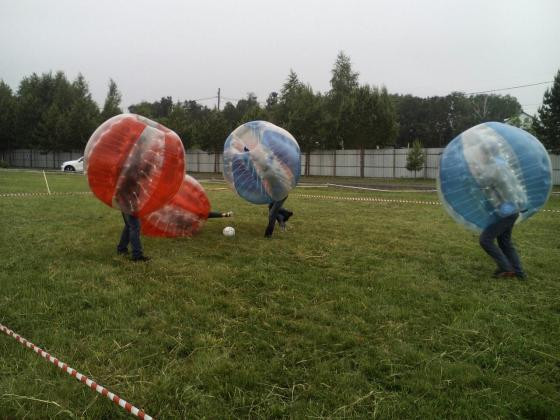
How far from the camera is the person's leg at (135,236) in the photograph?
22.1ft

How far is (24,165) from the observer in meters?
59.9

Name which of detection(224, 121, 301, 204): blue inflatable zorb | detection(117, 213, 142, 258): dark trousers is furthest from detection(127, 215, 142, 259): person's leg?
detection(224, 121, 301, 204): blue inflatable zorb

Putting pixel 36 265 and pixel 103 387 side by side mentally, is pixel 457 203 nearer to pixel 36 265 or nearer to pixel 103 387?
pixel 103 387

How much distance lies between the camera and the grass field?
320 cm

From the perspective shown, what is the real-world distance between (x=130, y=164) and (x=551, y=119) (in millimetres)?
29622

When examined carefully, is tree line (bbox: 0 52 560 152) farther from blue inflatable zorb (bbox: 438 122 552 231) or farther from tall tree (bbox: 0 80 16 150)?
blue inflatable zorb (bbox: 438 122 552 231)

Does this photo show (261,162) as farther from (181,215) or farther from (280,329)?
(280,329)

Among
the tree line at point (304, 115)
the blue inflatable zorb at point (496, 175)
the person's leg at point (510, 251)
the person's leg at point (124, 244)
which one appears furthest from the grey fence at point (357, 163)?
the person's leg at point (124, 244)

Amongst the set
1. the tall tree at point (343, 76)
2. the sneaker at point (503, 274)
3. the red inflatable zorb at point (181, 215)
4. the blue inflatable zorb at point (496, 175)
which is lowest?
the sneaker at point (503, 274)

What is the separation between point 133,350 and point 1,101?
210ft

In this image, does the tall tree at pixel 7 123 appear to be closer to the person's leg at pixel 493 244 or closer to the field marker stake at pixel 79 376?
the field marker stake at pixel 79 376

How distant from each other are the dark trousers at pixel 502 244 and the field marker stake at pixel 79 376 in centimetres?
501

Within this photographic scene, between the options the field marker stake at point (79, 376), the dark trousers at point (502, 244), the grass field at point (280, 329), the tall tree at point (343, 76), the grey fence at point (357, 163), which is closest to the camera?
the field marker stake at point (79, 376)

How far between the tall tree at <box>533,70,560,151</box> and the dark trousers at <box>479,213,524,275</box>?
26.3 m
